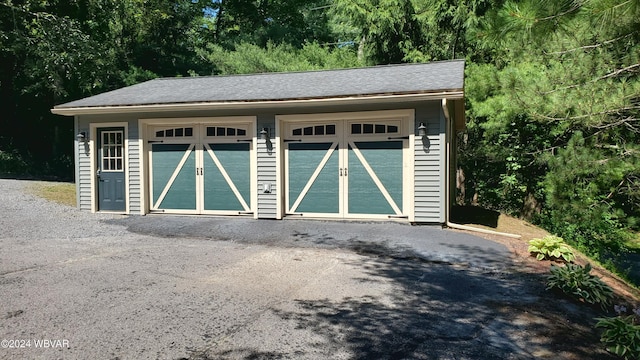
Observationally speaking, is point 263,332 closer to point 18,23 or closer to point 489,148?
point 489,148

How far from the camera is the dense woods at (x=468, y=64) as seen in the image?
724 centimetres

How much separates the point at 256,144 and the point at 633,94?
6642 millimetres

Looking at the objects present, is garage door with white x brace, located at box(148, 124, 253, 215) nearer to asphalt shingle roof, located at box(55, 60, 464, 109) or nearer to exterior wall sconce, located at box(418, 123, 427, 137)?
asphalt shingle roof, located at box(55, 60, 464, 109)

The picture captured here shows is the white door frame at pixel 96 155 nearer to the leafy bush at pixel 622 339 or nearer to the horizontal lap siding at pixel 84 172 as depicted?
the horizontal lap siding at pixel 84 172

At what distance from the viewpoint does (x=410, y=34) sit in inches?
594

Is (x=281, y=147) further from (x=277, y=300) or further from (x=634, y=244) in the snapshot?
(x=634, y=244)

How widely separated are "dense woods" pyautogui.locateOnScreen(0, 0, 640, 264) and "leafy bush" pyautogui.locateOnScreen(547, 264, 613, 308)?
9.46ft

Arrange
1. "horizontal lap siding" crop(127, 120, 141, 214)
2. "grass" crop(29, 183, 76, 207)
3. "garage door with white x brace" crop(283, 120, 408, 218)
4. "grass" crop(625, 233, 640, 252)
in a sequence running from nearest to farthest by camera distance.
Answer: "garage door with white x brace" crop(283, 120, 408, 218), "horizontal lap siding" crop(127, 120, 141, 214), "grass" crop(29, 183, 76, 207), "grass" crop(625, 233, 640, 252)

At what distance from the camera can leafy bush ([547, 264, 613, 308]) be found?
4430 millimetres

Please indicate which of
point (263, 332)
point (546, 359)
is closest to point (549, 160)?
point (546, 359)

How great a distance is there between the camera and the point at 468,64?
1312 centimetres

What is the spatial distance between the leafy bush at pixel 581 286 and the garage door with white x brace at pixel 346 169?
3674mm

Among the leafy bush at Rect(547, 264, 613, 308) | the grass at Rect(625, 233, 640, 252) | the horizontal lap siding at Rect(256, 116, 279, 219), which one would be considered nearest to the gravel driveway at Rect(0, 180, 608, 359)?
the leafy bush at Rect(547, 264, 613, 308)

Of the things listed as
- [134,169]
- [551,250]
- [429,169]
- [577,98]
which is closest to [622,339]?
[551,250]
